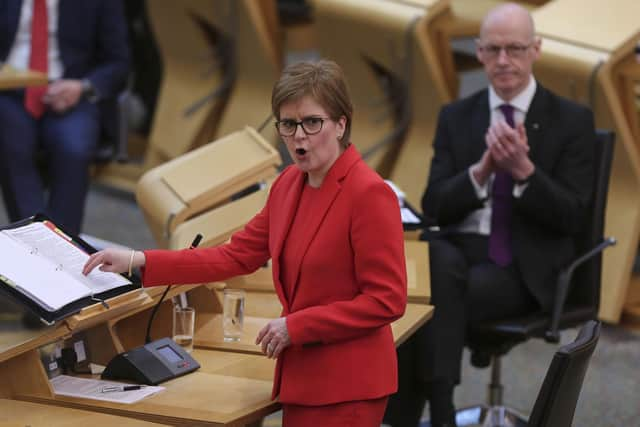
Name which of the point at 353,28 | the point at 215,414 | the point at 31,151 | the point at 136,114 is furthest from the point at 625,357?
the point at 136,114

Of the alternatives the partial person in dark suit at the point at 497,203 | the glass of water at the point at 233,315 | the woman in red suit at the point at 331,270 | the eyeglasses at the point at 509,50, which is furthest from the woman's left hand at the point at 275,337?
the eyeglasses at the point at 509,50

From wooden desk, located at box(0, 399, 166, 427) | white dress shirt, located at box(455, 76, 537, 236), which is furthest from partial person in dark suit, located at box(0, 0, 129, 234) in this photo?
wooden desk, located at box(0, 399, 166, 427)

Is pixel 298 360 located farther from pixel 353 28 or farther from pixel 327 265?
pixel 353 28

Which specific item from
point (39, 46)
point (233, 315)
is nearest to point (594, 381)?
point (233, 315)

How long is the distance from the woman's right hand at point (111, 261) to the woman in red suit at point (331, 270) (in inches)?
12.9

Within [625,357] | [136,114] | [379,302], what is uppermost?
[379,302]

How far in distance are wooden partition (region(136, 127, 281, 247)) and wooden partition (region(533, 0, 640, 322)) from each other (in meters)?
1.84

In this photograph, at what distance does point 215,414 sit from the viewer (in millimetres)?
2422

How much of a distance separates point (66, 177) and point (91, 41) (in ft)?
2.12

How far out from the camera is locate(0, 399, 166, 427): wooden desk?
2.40m

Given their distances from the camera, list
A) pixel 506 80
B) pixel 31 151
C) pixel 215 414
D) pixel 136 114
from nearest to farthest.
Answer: pixel 215 414
pixel 506 80
pixel 31 151
pixel 136 114

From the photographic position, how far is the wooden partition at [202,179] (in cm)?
353

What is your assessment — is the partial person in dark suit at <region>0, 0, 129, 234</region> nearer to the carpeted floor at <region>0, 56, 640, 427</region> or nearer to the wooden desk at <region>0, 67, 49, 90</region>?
the wooden desk at <region>0, 67, 49, 90</region>

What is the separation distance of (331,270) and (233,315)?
0.55 m
